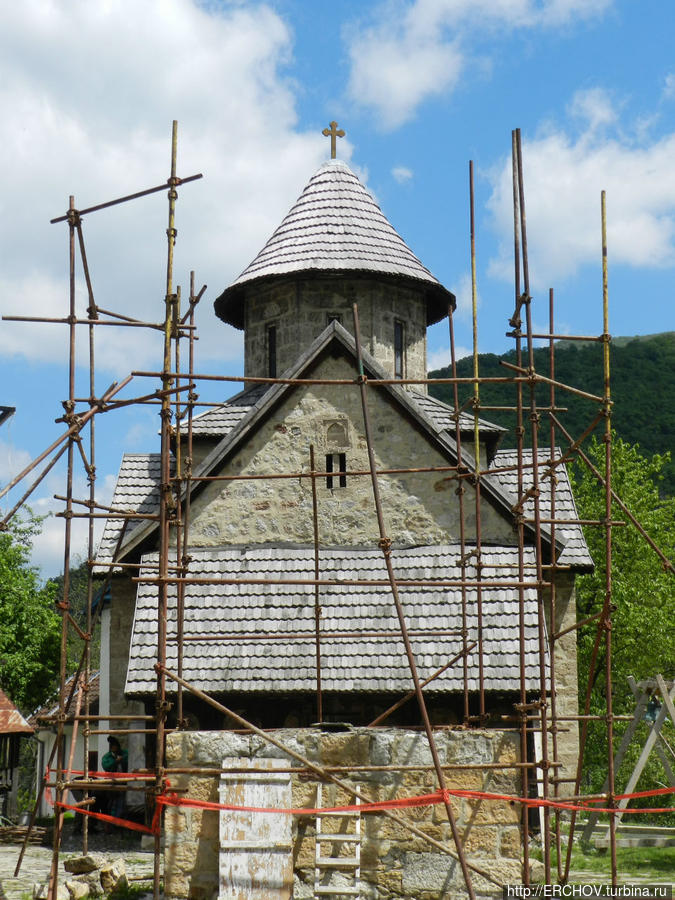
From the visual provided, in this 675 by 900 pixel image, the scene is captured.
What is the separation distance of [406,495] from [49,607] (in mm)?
19458

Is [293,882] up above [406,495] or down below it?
below

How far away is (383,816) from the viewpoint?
26.1ft

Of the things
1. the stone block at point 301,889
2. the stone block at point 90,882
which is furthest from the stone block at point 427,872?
the stone block at point 90,882

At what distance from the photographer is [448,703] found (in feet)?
43.5

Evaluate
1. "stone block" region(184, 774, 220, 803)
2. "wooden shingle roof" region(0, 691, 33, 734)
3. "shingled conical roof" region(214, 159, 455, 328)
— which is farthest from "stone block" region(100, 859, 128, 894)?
"shingled conical roof" region(214, 159, 455, 328)

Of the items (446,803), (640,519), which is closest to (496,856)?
(446,803)

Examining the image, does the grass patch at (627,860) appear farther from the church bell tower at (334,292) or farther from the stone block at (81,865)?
the church bell tower at (334,292)

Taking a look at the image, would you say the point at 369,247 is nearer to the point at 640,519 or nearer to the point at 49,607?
the point at 640,519

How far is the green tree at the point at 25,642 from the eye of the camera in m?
27.7

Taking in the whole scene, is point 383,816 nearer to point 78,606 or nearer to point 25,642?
point 25,642

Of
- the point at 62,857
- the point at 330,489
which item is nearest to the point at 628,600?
the point at 330,489

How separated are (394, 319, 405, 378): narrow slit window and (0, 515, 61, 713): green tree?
43.0 feet

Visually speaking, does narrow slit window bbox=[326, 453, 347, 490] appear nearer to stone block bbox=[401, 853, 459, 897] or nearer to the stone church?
the stone church

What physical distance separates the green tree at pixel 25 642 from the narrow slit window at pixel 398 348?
13096mm
